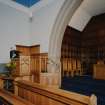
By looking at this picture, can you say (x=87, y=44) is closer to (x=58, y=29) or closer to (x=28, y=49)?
(x=28, y=49)

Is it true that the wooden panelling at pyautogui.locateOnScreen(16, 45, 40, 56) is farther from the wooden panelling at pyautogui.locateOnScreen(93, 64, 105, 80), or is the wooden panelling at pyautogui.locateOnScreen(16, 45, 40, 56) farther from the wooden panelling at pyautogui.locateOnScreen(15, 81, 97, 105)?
the wooden panelling at pyautogui.locateOnScreen(15, 81, 97, 105)

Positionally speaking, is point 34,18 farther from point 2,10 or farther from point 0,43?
point 0,43

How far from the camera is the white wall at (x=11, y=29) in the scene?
6.12 meters

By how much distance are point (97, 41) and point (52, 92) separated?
7857mm

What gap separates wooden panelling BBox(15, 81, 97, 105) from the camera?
172 cm

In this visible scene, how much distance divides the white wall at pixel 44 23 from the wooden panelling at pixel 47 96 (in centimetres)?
318

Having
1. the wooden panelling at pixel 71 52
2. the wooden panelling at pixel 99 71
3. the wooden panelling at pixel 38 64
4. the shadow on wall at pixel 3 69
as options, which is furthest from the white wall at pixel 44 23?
the wooden panelling at pixel 99 71

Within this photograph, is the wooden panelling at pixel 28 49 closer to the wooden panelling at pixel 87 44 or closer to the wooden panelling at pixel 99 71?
the wooden panelling at pixel 87 44

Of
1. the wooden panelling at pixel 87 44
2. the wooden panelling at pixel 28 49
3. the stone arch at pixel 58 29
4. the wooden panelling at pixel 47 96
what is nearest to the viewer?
the wooden panelling at pixel 47 96

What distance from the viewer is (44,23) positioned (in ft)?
20.3

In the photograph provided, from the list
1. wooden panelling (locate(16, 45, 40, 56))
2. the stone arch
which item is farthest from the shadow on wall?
the stone arch

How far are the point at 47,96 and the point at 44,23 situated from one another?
14.0 feet

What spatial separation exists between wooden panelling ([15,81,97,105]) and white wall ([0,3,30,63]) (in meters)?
3.29

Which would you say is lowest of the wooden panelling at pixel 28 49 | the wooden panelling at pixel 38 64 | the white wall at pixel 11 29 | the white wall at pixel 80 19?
the wooden panelling at pixel 38 64
